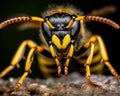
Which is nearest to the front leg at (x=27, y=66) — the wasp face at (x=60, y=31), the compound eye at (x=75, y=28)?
the wasp face at (x=60, y=31)

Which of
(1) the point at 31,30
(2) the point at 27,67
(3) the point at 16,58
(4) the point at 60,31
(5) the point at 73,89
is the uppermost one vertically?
(1) the point at 31,30

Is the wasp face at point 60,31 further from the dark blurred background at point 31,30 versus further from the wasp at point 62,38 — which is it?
the dark blurred background at point 31,30

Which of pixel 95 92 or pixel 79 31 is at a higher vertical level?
pixel 79 31

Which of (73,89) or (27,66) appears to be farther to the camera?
(27,66)

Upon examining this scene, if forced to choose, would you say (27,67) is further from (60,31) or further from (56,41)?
(60,31)

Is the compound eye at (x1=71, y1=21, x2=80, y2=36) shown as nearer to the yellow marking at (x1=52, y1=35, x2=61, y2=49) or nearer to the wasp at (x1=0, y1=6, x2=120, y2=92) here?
the wasp at (x1=0, y1=6, x2=120, y2=92)

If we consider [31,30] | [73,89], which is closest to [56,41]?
[73,89]

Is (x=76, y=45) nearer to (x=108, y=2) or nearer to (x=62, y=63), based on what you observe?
(x=62, y=63)

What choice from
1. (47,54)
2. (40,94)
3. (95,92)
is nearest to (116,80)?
(95,92)

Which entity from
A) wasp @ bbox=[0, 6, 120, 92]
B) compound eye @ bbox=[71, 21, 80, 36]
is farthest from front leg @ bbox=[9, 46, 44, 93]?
compound eye @ bbox=[71, 21, 80, 36]
